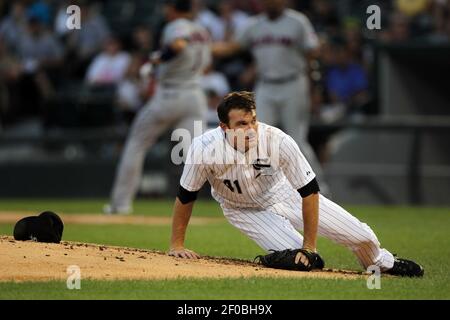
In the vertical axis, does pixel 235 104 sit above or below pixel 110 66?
below

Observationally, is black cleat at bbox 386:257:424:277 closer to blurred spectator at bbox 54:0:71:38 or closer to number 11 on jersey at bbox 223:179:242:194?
number 11 on jersey at bbox 223:179:242:194

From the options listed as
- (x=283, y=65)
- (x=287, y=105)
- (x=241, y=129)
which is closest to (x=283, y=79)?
(x=283, y=65)

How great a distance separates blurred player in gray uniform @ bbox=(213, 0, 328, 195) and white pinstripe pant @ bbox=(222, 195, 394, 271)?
6.31 m

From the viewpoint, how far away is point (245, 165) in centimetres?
765

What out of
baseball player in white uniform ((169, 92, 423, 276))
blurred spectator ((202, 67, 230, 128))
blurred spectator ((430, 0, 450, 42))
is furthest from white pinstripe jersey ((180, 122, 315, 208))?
blurred spectator ((202, 67, 230, 128))

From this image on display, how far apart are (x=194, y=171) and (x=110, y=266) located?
0.89 m

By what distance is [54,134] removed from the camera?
1839cm

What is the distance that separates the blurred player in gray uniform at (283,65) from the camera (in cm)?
1445

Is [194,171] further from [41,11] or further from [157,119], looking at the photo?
[41,11]

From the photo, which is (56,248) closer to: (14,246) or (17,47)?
(14,246)

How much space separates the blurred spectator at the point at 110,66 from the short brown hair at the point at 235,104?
1164cm

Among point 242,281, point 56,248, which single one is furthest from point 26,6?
point 242,281

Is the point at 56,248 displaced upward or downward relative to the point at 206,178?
downward
